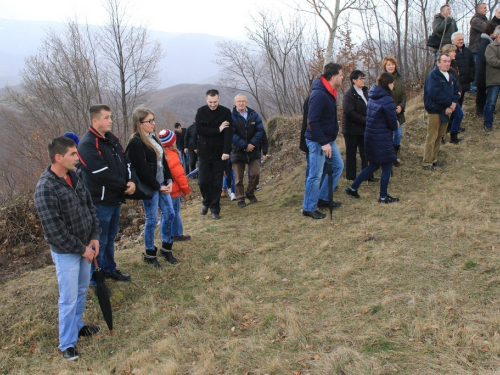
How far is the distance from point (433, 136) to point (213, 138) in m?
4.26

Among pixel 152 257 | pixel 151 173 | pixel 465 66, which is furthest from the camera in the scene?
pixel 465 66

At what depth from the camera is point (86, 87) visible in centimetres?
2294

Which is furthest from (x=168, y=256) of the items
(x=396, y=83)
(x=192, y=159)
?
(x=192, y=159)

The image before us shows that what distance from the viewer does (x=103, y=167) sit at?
12.9ft

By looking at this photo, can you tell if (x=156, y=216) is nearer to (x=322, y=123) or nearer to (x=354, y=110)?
→ (x=322, y=123)

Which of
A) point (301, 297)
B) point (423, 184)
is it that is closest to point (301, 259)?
point (301, 297)

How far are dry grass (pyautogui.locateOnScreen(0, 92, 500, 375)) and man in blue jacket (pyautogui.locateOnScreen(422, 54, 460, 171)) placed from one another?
139 centimetres

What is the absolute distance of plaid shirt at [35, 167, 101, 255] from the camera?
313 cm

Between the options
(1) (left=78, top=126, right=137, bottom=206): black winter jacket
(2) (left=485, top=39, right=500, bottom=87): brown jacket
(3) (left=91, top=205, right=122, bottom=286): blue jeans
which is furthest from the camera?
(2) (left=485, top=39, right=500, bottom=87): brown jacket

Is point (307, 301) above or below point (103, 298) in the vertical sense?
below

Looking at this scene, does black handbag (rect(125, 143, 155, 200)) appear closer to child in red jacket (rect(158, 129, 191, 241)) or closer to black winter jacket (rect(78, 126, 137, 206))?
black winter jacket (rect(78, 126, 137, 206))

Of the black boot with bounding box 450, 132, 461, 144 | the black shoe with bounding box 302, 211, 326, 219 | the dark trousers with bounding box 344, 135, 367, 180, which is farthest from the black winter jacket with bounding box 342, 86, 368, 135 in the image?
the black boot with bounding box 450, 132, 461, 144

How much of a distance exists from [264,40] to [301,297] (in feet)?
69.3

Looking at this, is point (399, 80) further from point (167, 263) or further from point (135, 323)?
point (135, 323)
